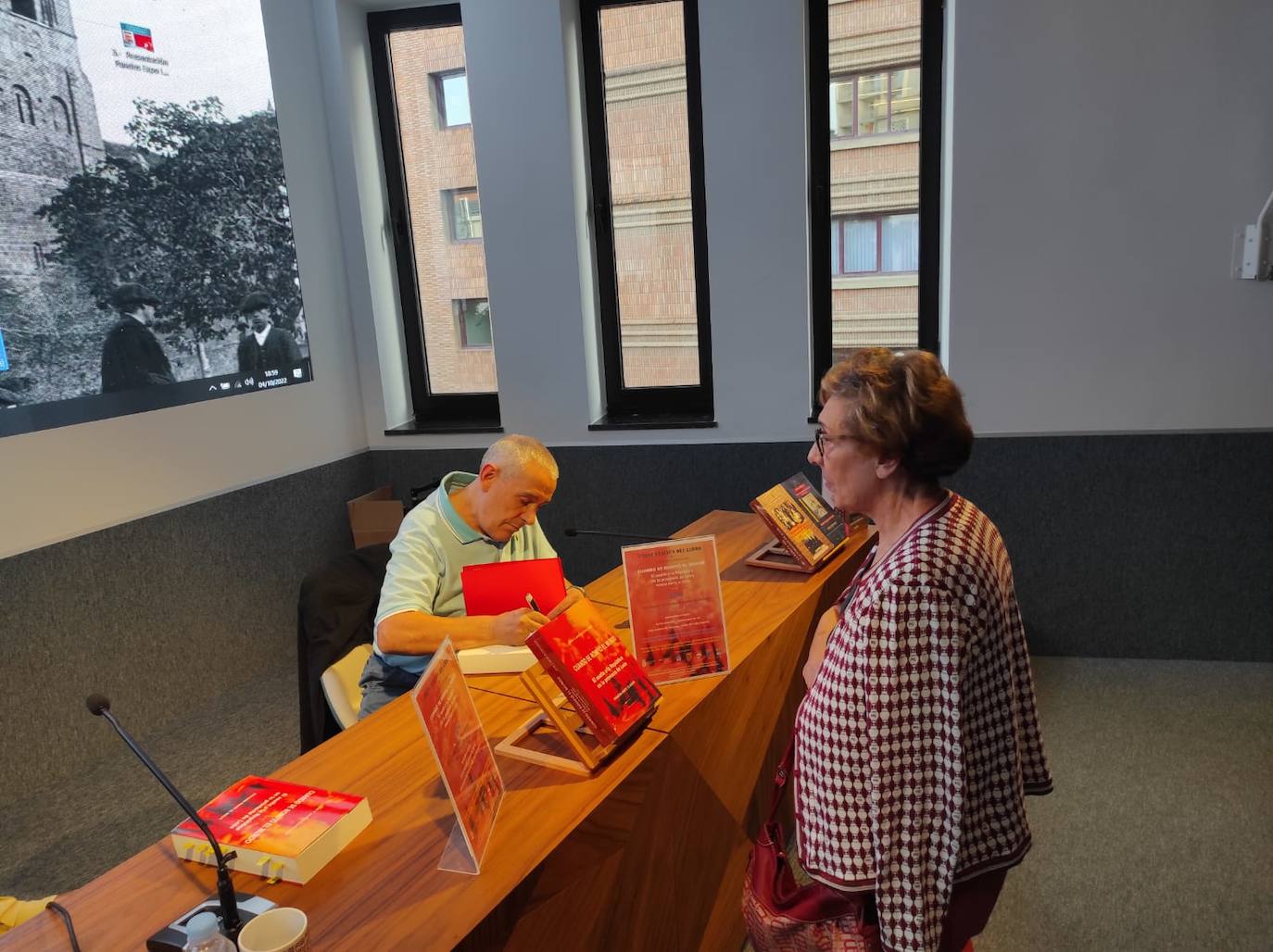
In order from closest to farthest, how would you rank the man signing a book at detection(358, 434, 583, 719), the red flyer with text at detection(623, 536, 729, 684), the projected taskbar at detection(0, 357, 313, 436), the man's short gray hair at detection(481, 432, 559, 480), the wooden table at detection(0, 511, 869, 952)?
1. the wooden table at detection(0, 511, 869, 952)
2. the red flyer with text at detection(623, 536, 729, 684)
3. the man signing a book at detection(358, 434, 583, 719)
4. the man's short gray hair at detection(481, 432, 559, 480)
5. the projected taskbar at detection(0, 357, 313, 436)

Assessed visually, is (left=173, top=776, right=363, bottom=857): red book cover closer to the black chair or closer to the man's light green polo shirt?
the man's light green polo shirt

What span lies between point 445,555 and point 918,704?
1.25 m

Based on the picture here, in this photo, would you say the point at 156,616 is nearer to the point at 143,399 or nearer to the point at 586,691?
the point at 143,399

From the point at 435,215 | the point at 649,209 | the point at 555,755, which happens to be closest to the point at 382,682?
the point at 555,755

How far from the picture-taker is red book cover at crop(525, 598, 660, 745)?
→ 4.66 ft

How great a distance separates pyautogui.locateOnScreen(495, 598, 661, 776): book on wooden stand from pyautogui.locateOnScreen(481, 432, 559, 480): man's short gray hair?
630 mm

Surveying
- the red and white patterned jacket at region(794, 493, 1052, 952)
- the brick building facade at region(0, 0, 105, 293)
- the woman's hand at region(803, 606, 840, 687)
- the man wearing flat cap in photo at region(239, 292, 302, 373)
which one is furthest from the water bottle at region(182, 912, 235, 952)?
the man wearing flat cap in photo at region(239, 292, 302, 373)

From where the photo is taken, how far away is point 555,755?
1490 millimetres

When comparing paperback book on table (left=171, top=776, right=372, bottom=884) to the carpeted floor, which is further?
the carpeted floor

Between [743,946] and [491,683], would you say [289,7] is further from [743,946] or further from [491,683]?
[743,946]

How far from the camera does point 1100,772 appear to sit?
105 inches

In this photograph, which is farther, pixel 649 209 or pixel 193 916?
pixel 649 209

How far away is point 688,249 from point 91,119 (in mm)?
2209

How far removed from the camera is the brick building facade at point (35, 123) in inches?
103
